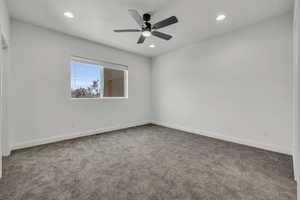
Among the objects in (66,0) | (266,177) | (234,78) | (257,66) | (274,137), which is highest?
(66,0)

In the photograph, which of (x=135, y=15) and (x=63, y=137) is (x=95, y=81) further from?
(x=135, y=15)

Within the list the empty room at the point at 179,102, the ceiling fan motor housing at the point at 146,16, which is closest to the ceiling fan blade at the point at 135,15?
the empty room at the point at 179,102

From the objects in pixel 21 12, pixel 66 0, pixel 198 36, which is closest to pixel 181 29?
pixel 198 36

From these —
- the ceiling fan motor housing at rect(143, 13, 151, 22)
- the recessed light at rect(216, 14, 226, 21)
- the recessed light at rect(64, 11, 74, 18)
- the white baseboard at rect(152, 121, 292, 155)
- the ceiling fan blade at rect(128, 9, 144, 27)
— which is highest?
the recessed light at rect(216, 14, 226, 21)

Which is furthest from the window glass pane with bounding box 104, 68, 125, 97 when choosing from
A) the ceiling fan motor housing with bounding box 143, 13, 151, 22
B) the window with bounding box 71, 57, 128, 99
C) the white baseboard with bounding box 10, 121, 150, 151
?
the ceiling fan motor housing with bounding box 143, 13, 151, 22

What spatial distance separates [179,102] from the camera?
14.1 feet

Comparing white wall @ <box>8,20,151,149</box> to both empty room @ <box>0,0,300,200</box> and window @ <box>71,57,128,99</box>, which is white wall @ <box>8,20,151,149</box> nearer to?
empty room @ <box>0,0,300,200</box>

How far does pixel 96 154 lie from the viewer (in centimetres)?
247

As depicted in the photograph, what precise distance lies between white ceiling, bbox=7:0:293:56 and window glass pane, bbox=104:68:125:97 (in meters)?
1.30

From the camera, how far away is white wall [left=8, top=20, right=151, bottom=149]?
263 cm

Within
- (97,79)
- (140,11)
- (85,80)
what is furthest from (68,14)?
(97,79)

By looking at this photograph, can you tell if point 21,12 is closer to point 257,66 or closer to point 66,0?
point 66,0

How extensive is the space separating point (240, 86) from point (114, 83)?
3.78 meters

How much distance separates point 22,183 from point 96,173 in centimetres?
89
